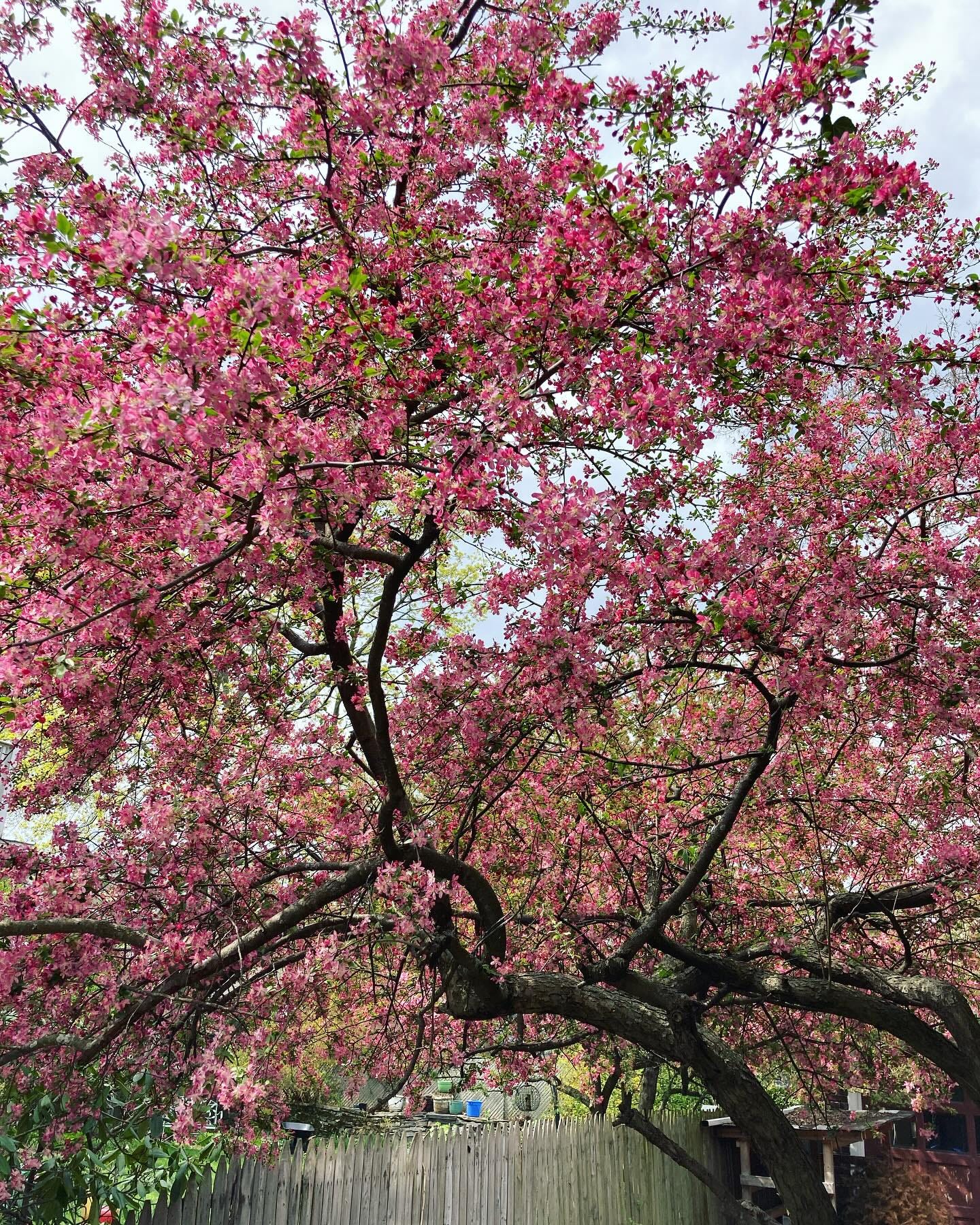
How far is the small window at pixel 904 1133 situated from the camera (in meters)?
11.4

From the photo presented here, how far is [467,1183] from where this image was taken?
7363 mm

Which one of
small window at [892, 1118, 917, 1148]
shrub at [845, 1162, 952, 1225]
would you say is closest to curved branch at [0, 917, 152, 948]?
shrub at [845, 1162, 952, 1225]

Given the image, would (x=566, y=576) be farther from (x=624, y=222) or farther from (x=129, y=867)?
(x=129, y=867)

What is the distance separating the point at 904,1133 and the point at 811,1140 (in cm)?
182

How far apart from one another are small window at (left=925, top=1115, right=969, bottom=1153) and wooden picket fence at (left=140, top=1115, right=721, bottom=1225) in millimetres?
3020

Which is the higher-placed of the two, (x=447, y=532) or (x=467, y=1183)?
(x=447, y=532)

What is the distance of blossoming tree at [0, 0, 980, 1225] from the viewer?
3.22 meters

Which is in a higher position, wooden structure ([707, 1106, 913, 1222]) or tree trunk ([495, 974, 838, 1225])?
tree trunk ([495, 974, 838, 1225])

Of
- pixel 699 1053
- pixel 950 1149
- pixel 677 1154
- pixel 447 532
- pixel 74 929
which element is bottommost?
pixel 950 1149

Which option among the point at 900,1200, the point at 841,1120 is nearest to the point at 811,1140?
the point at 841,1120

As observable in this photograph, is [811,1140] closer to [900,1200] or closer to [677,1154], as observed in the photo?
[900,1200]

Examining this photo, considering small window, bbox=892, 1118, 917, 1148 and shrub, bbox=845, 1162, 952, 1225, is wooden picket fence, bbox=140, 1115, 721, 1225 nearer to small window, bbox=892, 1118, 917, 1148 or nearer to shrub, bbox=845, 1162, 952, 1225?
shrub, bbox=845, 1162, 952, 1225

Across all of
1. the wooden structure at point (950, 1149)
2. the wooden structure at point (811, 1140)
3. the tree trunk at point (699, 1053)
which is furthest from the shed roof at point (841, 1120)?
the tree trunk at point (699, 1053)

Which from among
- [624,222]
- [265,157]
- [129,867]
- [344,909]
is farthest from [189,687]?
[624,222]
